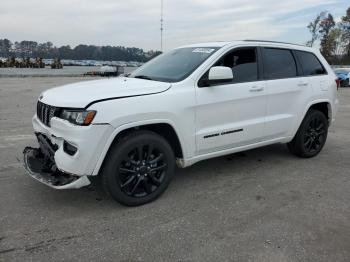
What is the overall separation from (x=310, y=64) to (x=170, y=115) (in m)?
2.95

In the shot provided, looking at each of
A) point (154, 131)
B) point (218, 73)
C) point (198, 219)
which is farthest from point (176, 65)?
point (198, 219)

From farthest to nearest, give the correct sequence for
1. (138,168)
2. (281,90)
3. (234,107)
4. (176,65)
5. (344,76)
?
1. (344,76)
2. (281,90)
3. (176,65)
4. (234,107)
5. (138,168)

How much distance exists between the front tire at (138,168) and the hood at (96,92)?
46cm

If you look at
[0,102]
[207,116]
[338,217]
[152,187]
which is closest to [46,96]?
[152,187]

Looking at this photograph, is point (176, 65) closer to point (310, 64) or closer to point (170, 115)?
point (170, 115)

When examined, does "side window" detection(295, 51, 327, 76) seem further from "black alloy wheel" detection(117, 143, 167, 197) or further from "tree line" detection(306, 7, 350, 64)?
"tree line" detection(306, 7, 350, 64)

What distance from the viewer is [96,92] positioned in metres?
3.95

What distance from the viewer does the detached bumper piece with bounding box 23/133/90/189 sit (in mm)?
3811

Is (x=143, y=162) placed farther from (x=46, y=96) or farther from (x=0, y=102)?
(x=0, y=102)

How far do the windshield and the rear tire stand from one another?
2056 millimetres

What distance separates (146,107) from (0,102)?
34.4 ft

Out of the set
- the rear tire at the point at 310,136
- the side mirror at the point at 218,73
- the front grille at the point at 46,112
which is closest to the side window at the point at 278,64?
the rear tire at the point at 310,136

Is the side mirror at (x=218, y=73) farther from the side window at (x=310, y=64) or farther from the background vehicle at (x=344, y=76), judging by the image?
the background vehicle at (x=344, y=76)

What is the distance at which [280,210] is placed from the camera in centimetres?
409
